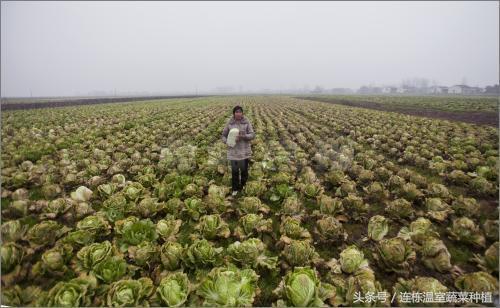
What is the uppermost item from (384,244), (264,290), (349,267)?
(384,244)

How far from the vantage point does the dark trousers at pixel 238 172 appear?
6.32 metres

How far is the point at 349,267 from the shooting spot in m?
3.78

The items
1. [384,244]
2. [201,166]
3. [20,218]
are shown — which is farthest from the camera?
[201,166]

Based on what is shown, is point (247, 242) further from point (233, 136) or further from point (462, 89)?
point (462, 89)

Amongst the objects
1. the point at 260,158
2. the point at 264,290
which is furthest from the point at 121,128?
the point at 264,290

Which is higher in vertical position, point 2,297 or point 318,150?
point 318,150

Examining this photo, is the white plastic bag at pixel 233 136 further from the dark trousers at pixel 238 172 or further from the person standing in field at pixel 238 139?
the dark trousers at pixel 238 172

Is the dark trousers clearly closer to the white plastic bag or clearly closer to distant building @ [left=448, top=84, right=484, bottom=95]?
the white plastic bag

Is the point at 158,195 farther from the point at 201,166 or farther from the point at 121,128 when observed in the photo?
the point at 121,128

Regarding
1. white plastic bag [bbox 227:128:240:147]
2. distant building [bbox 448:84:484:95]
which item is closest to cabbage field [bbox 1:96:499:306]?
white plastic bag [bbox 227:128:240:147]

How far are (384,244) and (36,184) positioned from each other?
8.24m

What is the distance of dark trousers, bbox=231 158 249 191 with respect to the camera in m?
6.32

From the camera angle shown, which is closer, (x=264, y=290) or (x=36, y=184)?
(x=264, y=290)

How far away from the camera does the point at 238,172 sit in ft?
21.0
